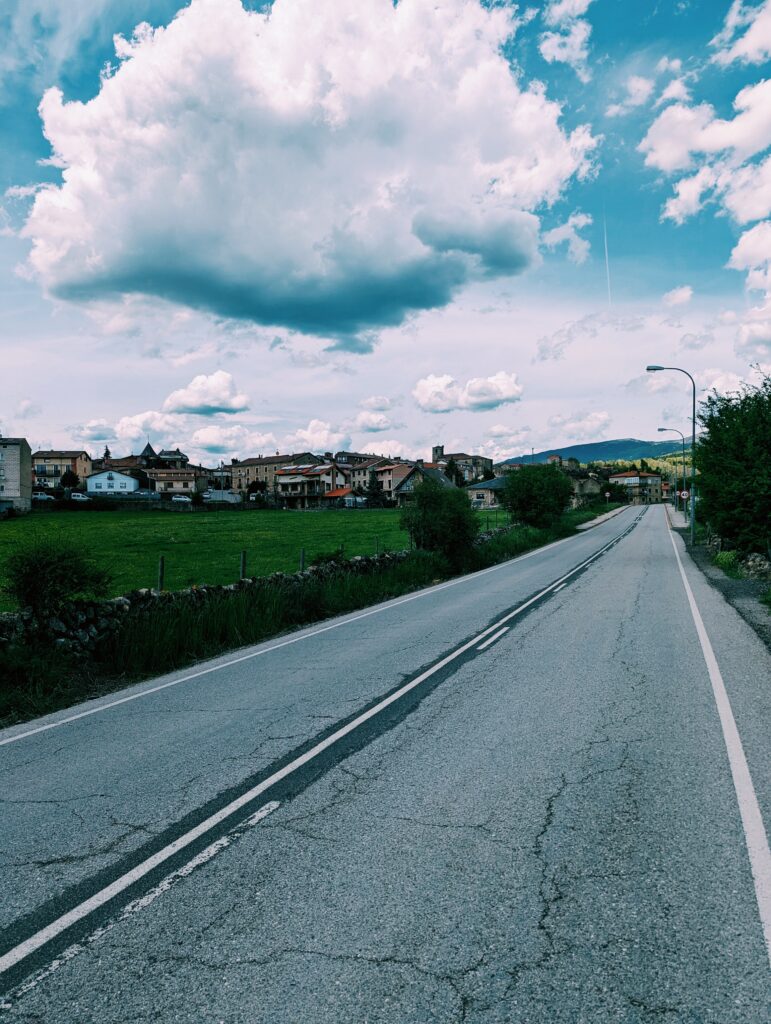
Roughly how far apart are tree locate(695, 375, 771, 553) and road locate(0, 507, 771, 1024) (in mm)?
13574

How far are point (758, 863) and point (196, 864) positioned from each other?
3435 mm

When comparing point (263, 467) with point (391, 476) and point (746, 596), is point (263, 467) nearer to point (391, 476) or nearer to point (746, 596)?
point (391, 476)

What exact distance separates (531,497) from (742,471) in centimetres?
2577

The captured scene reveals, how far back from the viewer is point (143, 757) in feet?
19.6

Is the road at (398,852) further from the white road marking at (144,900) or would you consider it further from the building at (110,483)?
the building at (110,483)

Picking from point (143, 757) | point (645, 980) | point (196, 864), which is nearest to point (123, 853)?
point (196, 864)

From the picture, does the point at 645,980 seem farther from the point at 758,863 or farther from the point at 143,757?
the point at 143,757

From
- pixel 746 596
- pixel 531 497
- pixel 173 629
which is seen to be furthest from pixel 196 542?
pixel 746 596

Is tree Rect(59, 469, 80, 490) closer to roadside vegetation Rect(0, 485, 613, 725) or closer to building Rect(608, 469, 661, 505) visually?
roadside vegetation Rect(0, 485, 613, 725)

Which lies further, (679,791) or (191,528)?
(191,528)

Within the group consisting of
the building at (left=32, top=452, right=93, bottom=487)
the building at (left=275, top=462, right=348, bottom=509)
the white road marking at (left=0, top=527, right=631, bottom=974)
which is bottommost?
the white road marking at (left=0, top=527, right=631, bottom=974)

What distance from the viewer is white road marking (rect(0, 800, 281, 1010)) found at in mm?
3029

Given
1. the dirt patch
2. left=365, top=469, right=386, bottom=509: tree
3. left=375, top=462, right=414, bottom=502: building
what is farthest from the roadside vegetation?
left=375, top=462, right=414, bottom=502: building

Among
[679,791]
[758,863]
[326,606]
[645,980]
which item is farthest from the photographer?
[326,606]
